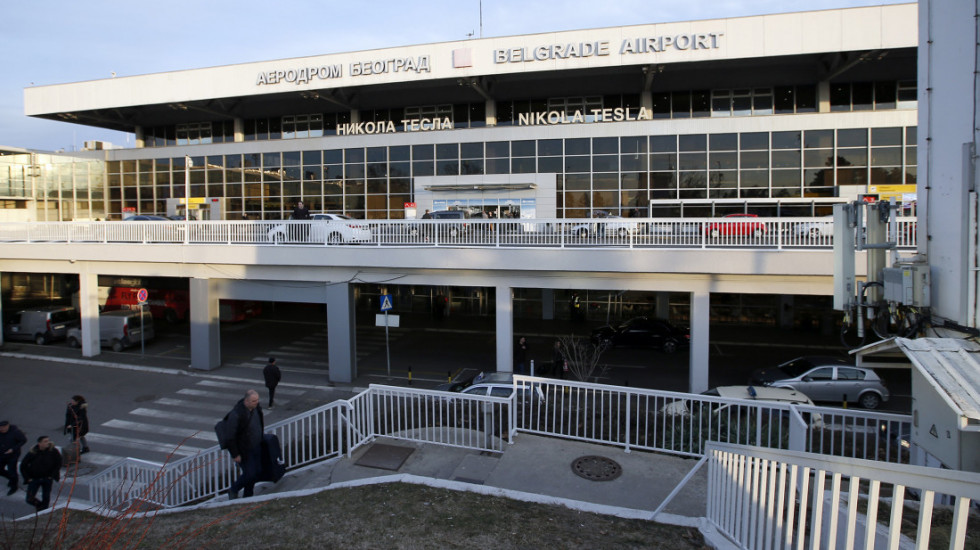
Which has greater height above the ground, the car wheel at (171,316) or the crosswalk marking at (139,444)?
the car wheel at (171,316)

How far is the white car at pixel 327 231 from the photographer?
55.4 ft

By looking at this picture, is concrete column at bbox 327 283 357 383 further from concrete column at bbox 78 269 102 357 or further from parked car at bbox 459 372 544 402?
concrete column at bbox 78 269 102 357

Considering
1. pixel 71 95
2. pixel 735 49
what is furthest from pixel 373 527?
pixel 71 95

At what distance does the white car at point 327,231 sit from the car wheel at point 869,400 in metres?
14.5

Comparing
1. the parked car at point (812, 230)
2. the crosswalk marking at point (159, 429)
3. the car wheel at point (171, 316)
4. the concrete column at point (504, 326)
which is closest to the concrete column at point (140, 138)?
the car wheel at point (171, 316)

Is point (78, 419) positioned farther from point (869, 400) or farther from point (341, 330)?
point (869, 400)

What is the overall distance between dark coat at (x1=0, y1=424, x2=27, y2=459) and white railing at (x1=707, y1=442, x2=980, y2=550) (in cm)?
1131

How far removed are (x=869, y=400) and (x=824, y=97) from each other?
15.1 metres

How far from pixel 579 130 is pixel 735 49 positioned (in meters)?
7.08

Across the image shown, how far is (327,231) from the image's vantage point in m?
17.1

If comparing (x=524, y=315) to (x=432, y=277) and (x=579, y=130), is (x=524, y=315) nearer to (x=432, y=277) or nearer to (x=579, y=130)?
(x=579, y=130)

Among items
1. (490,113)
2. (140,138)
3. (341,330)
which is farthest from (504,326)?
(140,138)

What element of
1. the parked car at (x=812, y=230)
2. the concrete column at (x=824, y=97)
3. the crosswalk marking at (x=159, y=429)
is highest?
the concrete column at (x=824, y=97)

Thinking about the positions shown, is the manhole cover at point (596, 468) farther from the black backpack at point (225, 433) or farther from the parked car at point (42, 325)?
the parked car at point (42, 325)
